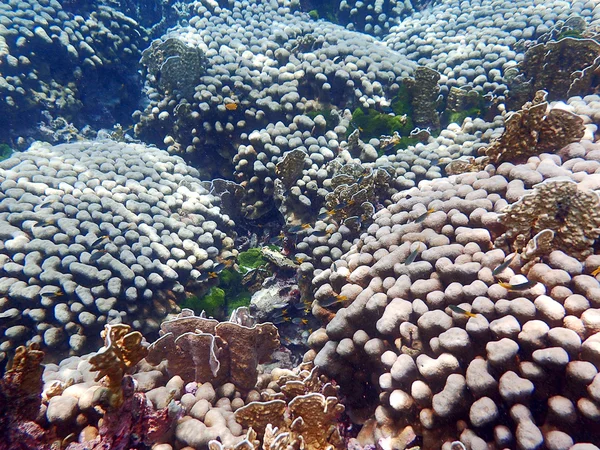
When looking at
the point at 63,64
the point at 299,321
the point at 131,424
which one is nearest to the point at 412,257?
the point at 299,321

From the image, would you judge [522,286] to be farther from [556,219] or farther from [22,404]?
[22,404]

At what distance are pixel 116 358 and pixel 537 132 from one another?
483 cm

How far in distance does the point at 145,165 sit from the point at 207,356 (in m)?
4.59

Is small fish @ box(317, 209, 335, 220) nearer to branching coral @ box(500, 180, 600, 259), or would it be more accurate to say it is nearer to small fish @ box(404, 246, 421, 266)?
small fish @ box(404, 246, 421, 266)

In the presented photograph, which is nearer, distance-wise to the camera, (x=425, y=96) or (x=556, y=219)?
(x=556, y=219)

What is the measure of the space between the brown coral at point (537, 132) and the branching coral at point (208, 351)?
366 centimetres

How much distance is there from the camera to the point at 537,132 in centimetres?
390

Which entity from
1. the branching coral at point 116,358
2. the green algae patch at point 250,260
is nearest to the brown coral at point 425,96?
the green algae patch at point 250,260

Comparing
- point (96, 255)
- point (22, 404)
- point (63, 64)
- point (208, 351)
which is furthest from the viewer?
point (63, 64)

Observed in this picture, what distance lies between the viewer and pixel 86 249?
4.77m

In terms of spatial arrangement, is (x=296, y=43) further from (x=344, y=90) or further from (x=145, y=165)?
(x=145, y=165)

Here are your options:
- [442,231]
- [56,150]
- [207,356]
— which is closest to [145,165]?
[56,150]

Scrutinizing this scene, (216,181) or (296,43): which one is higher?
(296,43)

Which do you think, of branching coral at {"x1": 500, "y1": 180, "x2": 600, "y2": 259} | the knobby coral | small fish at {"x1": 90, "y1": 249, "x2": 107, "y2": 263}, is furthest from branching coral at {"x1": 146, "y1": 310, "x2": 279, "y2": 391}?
branching coral at {"x1": 500, "y1": 180, "x2": 600, "y2": 259}
